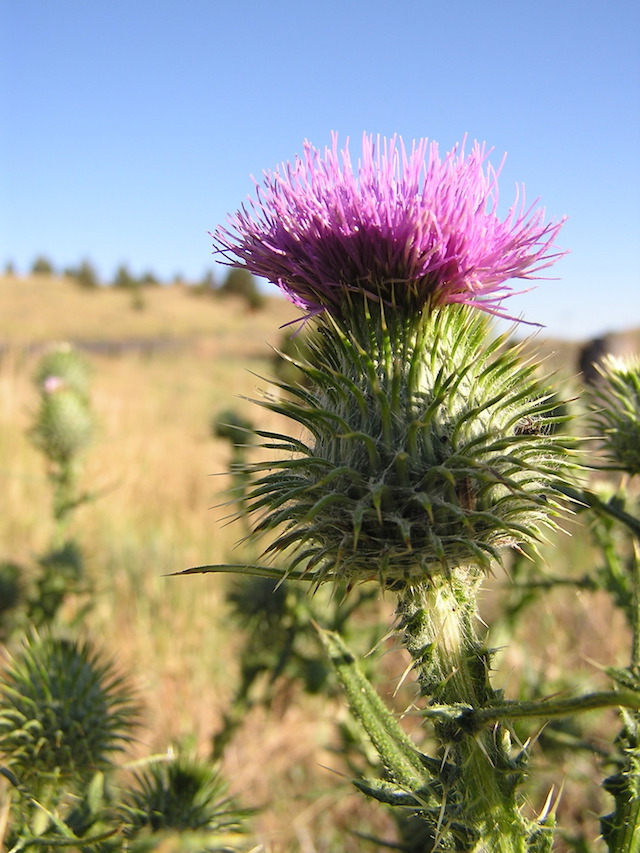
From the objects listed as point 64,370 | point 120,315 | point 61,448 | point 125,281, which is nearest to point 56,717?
point 61,448

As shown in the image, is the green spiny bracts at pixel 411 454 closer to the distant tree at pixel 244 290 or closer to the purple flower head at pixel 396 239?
the purple flower head at pixel 396 239

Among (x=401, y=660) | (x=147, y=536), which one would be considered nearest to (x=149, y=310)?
(x=147, y=536)

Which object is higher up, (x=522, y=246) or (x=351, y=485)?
(x=522, y=246)

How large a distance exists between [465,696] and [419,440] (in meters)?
0.78

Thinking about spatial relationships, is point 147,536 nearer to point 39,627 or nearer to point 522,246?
point 39,627

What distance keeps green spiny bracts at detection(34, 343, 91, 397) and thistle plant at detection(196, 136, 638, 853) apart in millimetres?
5141

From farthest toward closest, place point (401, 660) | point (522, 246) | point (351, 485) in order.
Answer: point (401, 660)
point (522, 246)
point (351, 485)

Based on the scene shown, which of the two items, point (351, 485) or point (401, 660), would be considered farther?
point (401, 660)

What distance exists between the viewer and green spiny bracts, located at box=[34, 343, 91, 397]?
282 inches

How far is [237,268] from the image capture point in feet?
8.19

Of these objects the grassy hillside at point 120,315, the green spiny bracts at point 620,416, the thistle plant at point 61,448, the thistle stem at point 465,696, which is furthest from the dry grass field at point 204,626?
the grassy hillside at point 120,315

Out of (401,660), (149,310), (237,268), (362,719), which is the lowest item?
(401,660)

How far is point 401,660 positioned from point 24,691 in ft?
10.9

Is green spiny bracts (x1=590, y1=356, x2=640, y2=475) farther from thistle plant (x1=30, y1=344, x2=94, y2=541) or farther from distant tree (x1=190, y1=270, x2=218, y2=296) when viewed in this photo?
distant tree (x1=190, y1=270, x2=218, y2=296)
